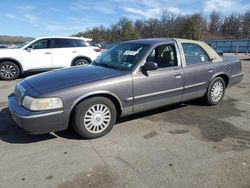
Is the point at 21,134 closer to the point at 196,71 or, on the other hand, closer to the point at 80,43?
the point at 196,71

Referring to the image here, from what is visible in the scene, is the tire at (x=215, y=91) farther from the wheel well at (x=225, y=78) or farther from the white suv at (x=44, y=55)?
the white suv at (x=44, y=55)

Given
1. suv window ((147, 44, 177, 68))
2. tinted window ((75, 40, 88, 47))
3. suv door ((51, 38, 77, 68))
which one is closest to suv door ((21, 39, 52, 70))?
suv door ((51, 38, 77, 68))

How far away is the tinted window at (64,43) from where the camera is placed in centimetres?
1006

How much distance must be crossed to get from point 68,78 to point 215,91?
11.2ft

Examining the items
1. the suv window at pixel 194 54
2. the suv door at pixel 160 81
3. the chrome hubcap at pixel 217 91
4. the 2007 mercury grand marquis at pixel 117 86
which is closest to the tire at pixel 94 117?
the 2007 mercury grand marquis at pixel 117 86

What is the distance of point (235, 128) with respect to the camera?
4.39 metres

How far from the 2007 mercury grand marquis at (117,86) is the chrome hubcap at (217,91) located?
1 cm

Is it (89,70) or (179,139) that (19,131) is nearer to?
(89,70)

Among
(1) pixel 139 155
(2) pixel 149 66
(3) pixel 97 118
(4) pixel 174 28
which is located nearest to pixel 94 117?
(3) pixel 97 118

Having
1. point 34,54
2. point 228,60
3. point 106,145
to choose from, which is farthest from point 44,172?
point 34,54

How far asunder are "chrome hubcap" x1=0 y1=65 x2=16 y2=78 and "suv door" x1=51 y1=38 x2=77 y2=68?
1535 mm

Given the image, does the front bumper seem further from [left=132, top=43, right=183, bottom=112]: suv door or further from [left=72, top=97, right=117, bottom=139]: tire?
[left=132, top=43, right=183, bottom=112]: suv door

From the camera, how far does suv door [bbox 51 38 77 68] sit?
32.8 ft

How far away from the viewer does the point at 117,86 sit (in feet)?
13.2
